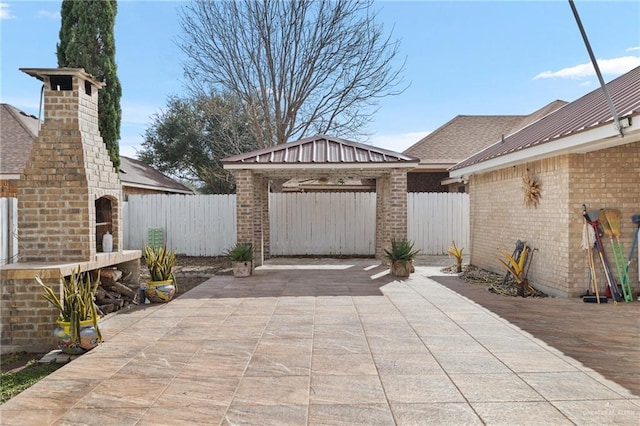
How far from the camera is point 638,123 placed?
5406mm

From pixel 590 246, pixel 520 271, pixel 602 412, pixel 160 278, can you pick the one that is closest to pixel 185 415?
pixel 602 412

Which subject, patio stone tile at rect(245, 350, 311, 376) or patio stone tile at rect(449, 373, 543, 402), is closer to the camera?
patio stone tile at rect(449, 373, 543, 402)

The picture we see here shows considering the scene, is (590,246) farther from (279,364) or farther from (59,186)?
(59,186)

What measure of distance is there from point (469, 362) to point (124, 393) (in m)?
3.10

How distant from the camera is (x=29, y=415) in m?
3.44

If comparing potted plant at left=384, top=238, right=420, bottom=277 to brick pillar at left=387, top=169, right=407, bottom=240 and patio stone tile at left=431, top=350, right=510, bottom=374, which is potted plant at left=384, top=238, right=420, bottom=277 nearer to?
brick pillar at left=387, top=169, right=407, bottom=240

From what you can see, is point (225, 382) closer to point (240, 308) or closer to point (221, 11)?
point (240, 308)

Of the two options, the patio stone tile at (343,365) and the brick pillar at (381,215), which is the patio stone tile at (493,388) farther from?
the brick pillar at (381,215)

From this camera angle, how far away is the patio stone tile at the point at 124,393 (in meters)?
3.59

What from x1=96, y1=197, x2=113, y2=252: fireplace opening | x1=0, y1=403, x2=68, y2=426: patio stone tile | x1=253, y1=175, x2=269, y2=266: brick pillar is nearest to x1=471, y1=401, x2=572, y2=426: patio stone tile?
x1=0, y1=403, x2=68, y2=426: patio stone tile

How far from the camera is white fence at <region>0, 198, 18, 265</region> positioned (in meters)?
8.46

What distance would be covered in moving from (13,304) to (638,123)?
792 centimetres

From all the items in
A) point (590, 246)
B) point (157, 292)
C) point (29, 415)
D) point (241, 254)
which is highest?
point (590, 246)

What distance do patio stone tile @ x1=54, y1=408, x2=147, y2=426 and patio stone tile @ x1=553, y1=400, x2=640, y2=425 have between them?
122 inches
